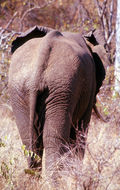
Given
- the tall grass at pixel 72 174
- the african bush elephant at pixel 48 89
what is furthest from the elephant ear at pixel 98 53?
the tall grass at pixel 72 174

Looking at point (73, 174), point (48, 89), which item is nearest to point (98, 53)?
point (48, 89)

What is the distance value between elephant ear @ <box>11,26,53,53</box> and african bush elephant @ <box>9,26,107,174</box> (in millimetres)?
185

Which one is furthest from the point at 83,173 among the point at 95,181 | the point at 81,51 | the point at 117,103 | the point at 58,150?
the point at 117,103

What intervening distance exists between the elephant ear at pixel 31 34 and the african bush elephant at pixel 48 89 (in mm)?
185

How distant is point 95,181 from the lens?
296 centimetres

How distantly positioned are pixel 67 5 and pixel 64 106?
37.8ft

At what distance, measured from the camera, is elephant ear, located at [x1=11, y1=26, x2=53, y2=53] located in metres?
3.87

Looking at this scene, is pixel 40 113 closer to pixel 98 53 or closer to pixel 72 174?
pixel 72 174

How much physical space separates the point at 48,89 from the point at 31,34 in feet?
2.98

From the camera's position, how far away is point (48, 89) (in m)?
3.29

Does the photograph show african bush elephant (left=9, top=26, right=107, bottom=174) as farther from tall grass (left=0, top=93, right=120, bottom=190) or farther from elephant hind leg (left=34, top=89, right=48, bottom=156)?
tall grass (left=0, top=93, right=120, bottom=190)

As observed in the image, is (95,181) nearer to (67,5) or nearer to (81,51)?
(81,51)

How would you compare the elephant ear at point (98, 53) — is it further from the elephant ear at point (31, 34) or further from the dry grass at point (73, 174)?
the dry grass at point (73, 174)

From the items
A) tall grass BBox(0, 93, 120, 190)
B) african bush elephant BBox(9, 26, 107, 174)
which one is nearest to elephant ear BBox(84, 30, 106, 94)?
african bush elephant BBox(9, 26, 107, 174)
